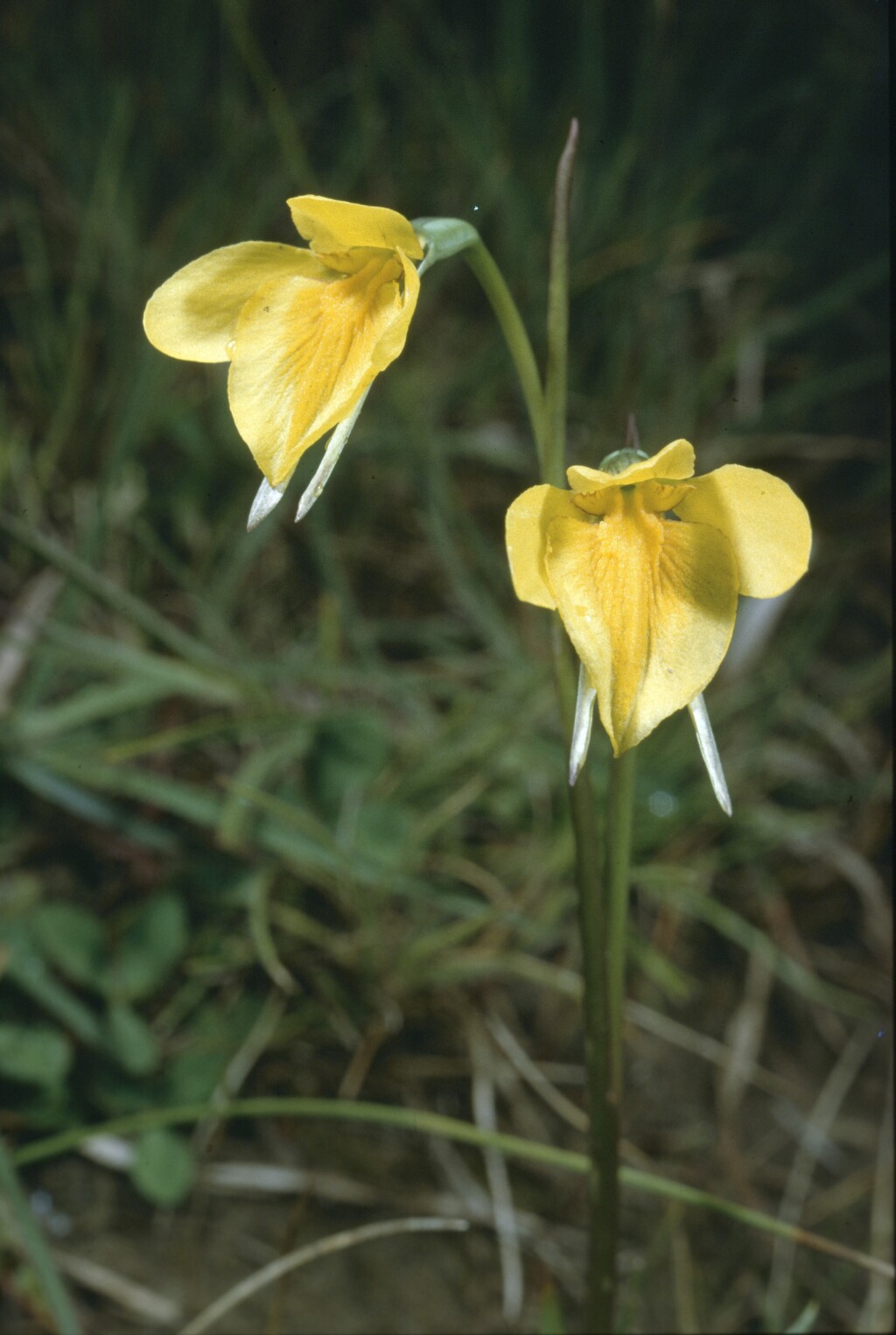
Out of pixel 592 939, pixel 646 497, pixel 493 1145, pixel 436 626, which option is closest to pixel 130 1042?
pixel 493 1145

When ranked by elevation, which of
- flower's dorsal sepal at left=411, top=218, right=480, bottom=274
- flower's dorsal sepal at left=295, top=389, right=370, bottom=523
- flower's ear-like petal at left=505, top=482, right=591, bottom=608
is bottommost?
flower's ear-like petal at left=505, top=482, right=591, bottom=608

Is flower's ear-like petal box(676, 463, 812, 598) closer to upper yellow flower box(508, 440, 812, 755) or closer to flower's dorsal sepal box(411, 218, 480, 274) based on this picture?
upper yellow flower box(508, 440, 812, 755)

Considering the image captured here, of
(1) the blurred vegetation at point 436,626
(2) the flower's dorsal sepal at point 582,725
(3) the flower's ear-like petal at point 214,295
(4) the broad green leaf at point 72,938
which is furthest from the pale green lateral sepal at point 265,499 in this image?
(4) the broad green leaf at point 72,938

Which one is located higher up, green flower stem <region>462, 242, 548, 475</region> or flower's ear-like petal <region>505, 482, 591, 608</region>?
green flower stem <region>462, 242, 548, 475</region>

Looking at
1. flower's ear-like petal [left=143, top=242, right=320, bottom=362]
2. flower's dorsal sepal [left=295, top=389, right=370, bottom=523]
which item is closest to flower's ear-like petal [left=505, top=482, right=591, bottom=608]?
flower's dorsal sepal [left=295, top=389, right=370, bottom=523]

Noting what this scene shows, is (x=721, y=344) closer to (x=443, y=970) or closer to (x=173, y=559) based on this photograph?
(x=173, y=559)

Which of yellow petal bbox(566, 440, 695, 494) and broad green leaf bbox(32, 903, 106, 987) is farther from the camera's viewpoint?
broad green leaf bbox(32, 903, 106, 987)

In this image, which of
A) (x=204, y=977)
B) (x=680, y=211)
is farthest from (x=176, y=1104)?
(x=680, y=211)
